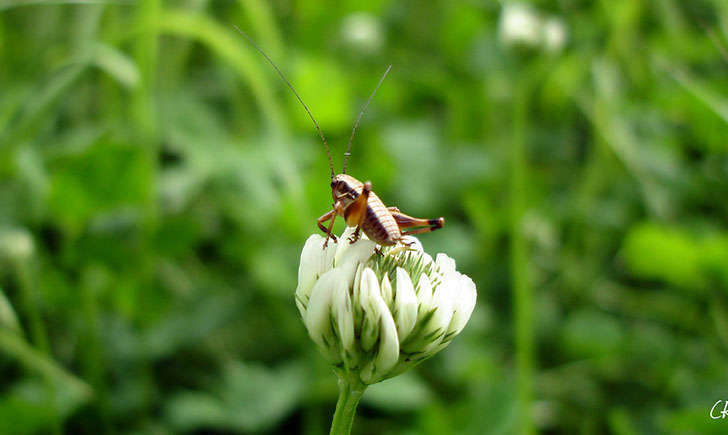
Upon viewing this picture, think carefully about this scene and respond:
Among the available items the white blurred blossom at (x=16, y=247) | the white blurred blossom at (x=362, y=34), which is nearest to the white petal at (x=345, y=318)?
the white blurred blossom at (x=16, y=247)

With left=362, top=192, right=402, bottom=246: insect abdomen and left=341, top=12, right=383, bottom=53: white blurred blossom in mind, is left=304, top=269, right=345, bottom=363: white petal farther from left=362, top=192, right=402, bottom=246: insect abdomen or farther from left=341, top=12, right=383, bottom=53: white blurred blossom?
left=341, top=12, right=383, bottom=53: white blurred blossom

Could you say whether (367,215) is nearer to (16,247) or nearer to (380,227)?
(380,227)

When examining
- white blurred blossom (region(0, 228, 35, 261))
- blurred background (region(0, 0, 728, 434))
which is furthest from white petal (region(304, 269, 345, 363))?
white blurred blossom (region(0, 228, 35, 261))

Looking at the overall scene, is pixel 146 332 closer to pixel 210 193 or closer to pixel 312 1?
pixel 210 193

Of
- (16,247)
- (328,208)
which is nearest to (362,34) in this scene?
(328,208)

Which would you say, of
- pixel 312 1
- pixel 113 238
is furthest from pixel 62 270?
pixel 312 1
